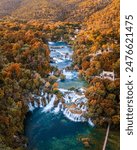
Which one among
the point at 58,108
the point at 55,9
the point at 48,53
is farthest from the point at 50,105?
the point at 55,9

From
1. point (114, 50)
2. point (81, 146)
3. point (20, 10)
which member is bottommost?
point (81, 146)

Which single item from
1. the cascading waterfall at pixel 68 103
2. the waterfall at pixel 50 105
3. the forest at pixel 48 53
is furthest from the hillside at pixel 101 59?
the waterfall at pixel 50 105

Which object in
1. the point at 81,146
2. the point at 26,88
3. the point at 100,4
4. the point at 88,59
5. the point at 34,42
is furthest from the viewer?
the point at 100,4

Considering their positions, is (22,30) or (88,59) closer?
(88,59)

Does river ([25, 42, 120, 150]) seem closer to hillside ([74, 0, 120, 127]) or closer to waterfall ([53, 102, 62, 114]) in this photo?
waterfall ([53, 102, 62, 114])

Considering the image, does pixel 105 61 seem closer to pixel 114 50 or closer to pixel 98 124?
pixel 114 50

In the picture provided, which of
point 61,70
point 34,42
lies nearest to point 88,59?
point 61,70

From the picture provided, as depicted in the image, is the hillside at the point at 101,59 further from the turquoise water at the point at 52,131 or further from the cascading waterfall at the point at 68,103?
the turquoise water at the point at 52,131
